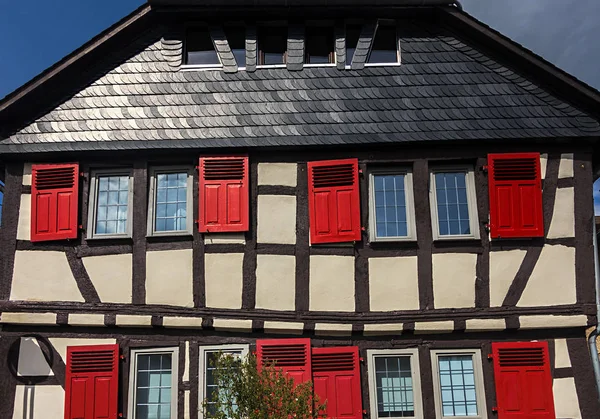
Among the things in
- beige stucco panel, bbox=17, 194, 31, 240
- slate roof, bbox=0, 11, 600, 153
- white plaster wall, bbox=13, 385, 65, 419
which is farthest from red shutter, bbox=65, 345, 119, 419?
slate roof, bbox=0, 11, 600, 153

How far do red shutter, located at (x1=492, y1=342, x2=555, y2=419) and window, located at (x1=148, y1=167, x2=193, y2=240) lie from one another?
479cm

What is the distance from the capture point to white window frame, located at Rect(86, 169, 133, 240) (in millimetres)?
10281

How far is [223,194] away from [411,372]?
12.1 feet

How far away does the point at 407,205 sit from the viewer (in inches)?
409

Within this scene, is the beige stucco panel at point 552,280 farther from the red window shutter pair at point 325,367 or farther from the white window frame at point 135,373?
the white window frame at point 135,373

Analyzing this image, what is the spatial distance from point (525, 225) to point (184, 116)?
5.26m

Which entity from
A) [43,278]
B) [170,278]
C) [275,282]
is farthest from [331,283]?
[43,278]

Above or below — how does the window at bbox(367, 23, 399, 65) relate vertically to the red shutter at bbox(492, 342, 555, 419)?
above

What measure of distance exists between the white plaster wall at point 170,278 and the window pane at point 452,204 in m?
3.70

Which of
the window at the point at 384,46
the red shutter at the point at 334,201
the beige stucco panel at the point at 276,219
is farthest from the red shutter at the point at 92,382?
the window at the point at 384,46

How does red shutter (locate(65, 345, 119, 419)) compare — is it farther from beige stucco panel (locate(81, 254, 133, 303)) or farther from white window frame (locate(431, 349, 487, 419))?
white window frame (locate(431, 349, 487, 419))

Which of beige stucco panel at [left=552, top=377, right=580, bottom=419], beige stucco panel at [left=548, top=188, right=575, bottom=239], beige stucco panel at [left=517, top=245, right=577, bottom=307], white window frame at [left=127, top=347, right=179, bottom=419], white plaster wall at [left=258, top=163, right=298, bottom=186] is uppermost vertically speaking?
white plaster wall at [left=258, top=163, right=298, bottom=186]

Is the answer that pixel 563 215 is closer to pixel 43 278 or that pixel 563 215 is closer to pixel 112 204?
pixel 112 204

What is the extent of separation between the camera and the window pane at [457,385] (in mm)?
A: 9766
